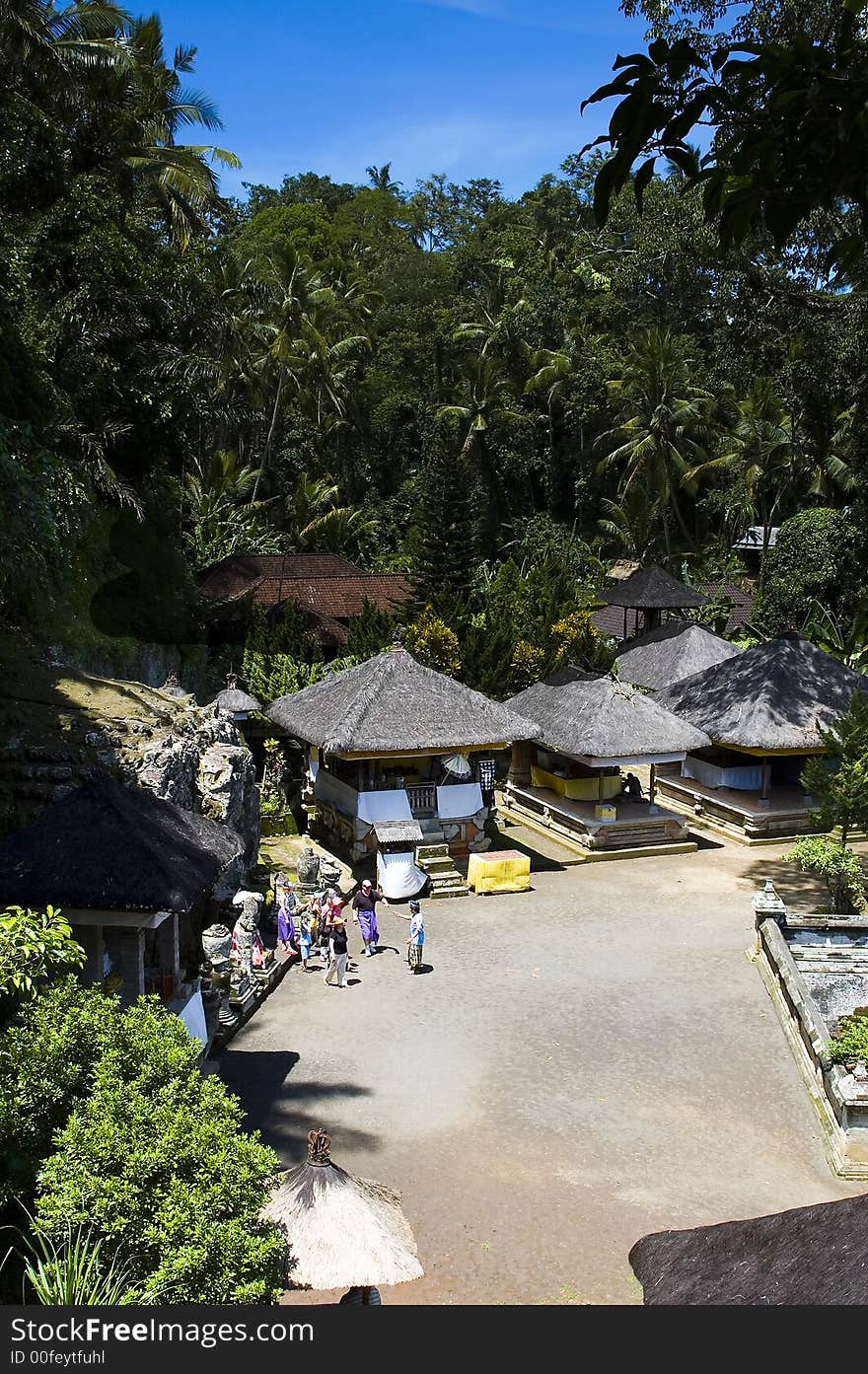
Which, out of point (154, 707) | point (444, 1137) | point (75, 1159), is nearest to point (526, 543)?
point (154, 707)

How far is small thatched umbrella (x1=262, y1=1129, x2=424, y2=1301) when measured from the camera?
23.4ft

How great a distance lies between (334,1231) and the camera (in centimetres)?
727

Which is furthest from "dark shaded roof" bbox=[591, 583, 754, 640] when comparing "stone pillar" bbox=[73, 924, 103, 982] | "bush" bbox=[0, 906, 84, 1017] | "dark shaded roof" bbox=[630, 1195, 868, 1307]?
"dark shaded roof" bbox=[630, 1195, 868, 1307]

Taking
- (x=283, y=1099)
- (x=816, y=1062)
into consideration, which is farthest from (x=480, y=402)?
(x=283, y=1099)

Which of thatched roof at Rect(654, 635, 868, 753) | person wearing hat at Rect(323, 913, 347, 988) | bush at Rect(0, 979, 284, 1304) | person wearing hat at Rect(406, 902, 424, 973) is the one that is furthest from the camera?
thatched roof at Rect(654, 635, 868, 753)

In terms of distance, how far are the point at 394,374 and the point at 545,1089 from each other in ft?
139

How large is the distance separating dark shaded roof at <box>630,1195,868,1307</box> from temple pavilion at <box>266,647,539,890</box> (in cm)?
1317

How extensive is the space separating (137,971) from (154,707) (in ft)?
26.3

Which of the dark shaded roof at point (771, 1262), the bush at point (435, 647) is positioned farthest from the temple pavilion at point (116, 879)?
the bush at point (435, 647)

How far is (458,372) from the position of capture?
50594 mm

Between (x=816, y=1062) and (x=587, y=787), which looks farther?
(x=587, y=787)

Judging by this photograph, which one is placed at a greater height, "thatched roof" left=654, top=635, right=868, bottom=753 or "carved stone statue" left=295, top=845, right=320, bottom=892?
"thatched roof" left=654, top=635, right=868, bottom=753

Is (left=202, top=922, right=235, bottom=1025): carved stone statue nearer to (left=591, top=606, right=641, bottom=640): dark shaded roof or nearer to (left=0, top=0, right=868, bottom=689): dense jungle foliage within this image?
(left=0, top=0, right=868, bottom=689): dense jungle foliage

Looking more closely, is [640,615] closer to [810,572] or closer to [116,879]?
[810,572]
